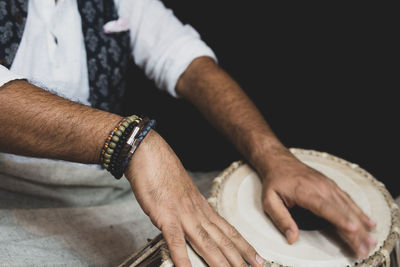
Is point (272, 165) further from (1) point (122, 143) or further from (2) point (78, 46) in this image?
(2) point (78, 46)

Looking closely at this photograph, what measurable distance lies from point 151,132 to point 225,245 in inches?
9.9

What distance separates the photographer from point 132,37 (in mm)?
1199

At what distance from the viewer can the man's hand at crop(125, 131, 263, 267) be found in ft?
2.13

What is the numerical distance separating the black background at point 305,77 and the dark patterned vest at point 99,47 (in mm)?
331

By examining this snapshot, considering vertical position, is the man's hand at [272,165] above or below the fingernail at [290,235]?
above

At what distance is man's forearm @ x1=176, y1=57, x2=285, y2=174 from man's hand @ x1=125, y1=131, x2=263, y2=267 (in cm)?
25

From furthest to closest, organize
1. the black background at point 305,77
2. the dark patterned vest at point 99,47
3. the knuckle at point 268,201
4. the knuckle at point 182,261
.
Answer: the black background at point 305,77
the dark patterned vest at point 99,47
the knuckle at point 268,201
the knuckle at point 182,261

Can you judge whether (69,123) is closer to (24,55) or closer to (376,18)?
(24,55)

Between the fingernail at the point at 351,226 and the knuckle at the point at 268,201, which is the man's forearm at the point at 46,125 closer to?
the knuckle at the point at 268,201

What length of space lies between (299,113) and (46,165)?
0.95 metres

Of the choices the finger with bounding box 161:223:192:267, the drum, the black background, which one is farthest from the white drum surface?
the black background

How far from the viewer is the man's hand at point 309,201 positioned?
700mm

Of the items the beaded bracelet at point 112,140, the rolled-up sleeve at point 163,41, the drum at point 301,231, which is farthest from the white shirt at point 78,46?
the drum at point 301,231

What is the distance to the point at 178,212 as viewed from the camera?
675 millimetres
